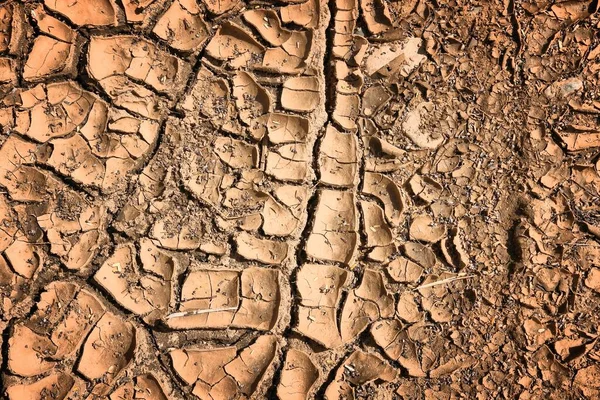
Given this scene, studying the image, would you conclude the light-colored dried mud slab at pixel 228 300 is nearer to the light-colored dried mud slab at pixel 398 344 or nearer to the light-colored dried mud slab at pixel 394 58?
the light-colored dried mud slab at pixel 398 344

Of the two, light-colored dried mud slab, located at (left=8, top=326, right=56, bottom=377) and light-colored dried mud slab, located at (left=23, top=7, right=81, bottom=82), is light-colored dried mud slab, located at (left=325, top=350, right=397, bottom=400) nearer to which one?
light-colored dried mud slab, located at (left=8, top=326, right=56, bottom=377)

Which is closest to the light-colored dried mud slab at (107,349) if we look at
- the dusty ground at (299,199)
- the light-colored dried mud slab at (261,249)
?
the dusty ground at (299,199)

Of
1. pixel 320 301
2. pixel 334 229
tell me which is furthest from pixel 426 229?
pixel 320 301

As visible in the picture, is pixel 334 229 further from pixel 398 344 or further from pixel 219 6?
pixel 219 6

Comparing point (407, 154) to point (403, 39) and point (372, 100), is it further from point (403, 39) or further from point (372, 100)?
point (403, 39)

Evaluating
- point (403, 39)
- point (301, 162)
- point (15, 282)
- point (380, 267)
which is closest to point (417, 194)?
point (380, 267)
